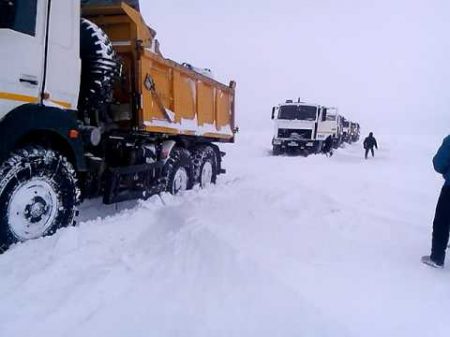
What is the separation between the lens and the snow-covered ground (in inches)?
107

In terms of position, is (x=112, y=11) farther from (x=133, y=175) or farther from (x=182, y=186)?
(x=182, y=186)

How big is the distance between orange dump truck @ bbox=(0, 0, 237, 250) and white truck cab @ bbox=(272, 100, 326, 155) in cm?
1337

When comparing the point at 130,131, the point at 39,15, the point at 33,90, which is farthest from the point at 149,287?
the point at 130,131

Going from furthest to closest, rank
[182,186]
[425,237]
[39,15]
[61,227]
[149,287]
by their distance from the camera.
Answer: [182,186]
[425,237]
[61,227]
[39,15]
[149,287]

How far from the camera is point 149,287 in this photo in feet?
10.7

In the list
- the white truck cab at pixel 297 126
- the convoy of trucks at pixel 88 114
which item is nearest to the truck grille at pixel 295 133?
the white truck cab at pixel 297 126

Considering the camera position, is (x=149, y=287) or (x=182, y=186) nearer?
(x=149, y=287)

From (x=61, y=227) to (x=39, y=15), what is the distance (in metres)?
2.10

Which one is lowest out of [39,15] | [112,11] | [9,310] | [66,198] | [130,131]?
[9,310]

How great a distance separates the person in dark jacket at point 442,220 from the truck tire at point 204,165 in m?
4.74

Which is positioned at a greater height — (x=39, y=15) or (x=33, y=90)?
(x=39, y=15)

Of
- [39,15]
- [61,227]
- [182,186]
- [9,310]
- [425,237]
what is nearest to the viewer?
[9,310]

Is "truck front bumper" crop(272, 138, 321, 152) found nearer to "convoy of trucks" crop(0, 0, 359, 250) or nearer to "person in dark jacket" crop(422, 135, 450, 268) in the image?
"convoy of trucks" crop(0, 0, 359, 250)

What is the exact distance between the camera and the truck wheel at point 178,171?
22.5ft
